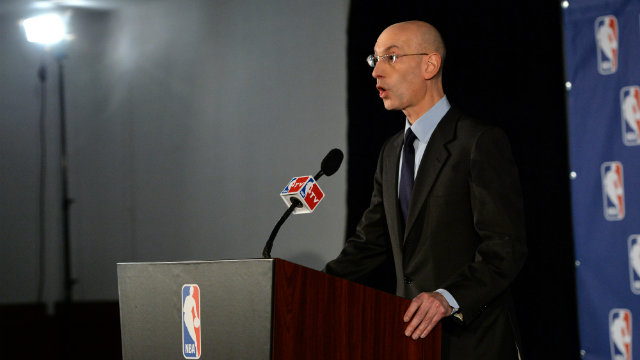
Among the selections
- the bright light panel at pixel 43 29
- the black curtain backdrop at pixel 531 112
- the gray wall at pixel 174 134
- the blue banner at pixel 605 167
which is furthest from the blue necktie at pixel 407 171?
the bright light panel at pixel 43 29

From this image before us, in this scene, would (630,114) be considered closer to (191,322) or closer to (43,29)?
(191,322)

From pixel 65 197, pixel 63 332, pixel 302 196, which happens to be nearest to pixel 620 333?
pixel 302 196

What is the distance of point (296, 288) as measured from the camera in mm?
1441

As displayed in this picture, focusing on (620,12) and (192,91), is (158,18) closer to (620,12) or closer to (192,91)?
(192,91)

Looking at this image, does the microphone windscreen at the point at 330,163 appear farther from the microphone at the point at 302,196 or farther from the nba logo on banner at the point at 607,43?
the nba logo on banner at the point at 607,43

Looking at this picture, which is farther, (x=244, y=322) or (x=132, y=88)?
(x=132, y=88)

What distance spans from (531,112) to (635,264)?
0.71m

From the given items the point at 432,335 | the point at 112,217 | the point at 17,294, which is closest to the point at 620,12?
the point at 432,335

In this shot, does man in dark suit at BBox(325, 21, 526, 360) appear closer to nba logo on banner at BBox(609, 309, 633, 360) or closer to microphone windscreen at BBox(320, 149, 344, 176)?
microphone windscreen at BBox(320, 149, 344, 176)

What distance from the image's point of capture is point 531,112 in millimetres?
2861

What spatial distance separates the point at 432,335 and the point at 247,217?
241 cm

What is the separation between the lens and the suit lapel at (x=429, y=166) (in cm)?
199

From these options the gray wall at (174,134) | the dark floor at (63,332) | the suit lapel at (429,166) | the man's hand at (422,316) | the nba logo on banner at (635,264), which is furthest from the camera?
the dark floor at (63,332)

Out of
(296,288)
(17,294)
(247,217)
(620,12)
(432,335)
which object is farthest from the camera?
(17,294)
